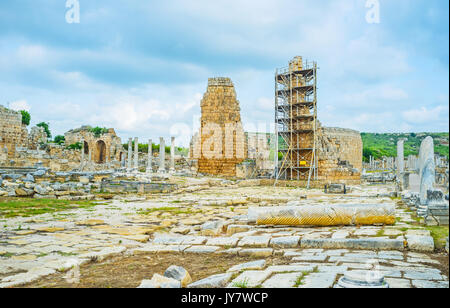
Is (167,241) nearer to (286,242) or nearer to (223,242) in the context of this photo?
(223,242)

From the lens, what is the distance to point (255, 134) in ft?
147

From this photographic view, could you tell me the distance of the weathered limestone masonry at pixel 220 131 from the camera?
3136 centimetres

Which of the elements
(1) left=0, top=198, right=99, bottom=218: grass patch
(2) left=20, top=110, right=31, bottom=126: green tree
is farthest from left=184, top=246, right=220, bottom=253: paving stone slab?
(2) left=20, top=110, right=31, bottom=126: green tree

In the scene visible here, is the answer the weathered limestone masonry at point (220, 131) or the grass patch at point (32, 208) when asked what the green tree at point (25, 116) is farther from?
the grass patch at point (32, 208)

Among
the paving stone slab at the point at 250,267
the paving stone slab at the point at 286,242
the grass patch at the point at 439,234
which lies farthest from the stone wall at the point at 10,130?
the grass patch at the point at 439,234

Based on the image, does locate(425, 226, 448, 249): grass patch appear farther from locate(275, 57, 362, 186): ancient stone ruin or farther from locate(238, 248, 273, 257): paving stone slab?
locate(275, 57, 362, 186): ancient stone ruin

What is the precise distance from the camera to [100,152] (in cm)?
5000

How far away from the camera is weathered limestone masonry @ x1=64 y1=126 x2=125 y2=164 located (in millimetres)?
47844

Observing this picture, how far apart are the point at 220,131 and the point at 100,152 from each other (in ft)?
81.7

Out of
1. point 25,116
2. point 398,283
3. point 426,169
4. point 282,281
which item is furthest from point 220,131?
point 25,116

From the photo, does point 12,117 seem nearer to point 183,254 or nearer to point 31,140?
point 31,140

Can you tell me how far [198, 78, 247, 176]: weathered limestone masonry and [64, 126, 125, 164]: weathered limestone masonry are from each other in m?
19.6
